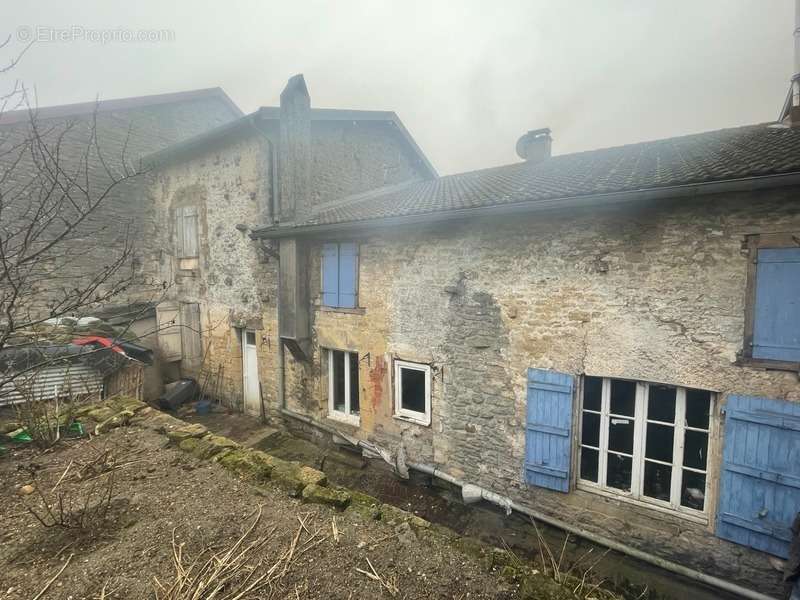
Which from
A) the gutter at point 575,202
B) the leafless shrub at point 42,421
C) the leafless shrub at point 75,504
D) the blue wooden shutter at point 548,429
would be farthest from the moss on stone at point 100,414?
the blue wooden shutter at point 548,429

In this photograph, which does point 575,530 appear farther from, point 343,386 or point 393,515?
point 343,386

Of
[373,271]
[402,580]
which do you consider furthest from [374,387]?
[402,580]

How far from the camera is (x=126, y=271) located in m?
12.2

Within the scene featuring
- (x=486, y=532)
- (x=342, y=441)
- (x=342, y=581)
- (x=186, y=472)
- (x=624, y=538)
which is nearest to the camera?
(x=342, y=581)

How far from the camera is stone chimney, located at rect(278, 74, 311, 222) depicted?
8.42 meters

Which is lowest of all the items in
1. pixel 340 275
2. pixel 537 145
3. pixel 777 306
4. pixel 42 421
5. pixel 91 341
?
pixel 42 421

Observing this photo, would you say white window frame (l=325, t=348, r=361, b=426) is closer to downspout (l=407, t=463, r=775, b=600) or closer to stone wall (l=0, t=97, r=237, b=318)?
downspout (l=407, t=463, r=775, b=600)

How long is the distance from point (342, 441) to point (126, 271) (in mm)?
9830

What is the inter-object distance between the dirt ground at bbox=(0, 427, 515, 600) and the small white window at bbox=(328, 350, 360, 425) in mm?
3470

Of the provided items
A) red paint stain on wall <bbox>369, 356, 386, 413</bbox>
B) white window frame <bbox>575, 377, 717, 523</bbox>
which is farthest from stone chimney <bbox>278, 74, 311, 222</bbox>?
white window frame <bbox>575, 377, 717, 523</bbox>

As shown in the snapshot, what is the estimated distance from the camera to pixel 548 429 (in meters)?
5.22

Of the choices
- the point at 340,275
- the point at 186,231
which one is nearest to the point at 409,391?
the point at 340,275

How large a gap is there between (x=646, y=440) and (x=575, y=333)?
5.12ft

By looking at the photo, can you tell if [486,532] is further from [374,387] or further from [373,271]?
[373,271]
